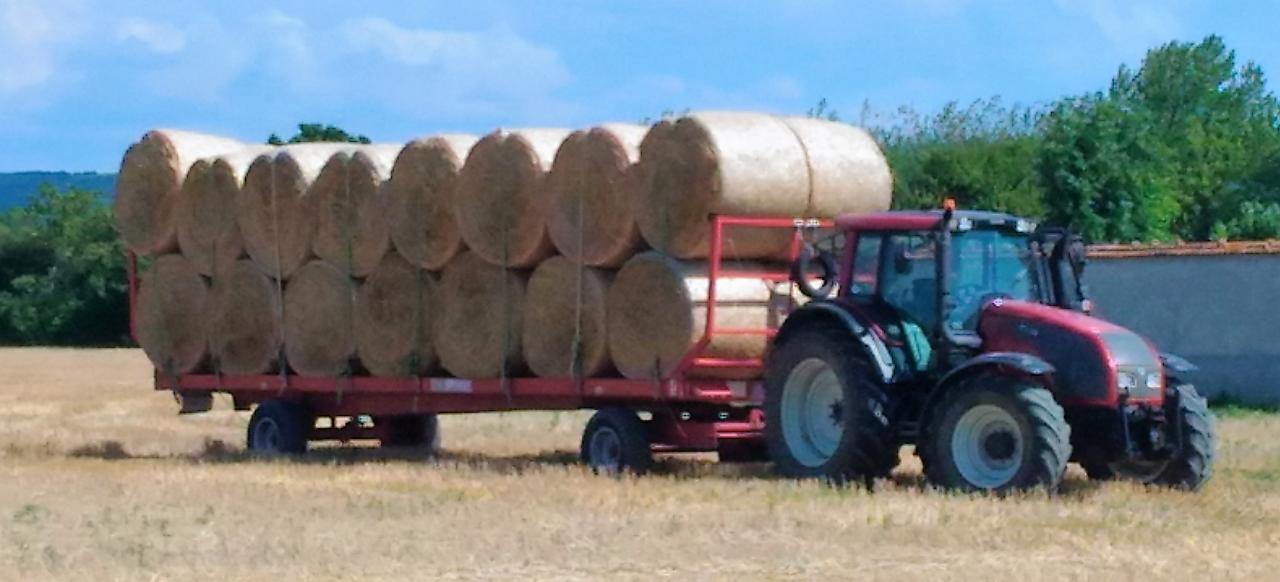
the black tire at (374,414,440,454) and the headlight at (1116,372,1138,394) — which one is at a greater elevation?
the headlight at (1116,372,1138,394)

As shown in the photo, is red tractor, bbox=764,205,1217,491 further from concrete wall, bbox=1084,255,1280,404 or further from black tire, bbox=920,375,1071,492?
concrete wall, bbox=1084,255,1280,404

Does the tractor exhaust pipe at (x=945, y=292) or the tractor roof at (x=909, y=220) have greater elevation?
the tractor roof at (x=909, y=220)

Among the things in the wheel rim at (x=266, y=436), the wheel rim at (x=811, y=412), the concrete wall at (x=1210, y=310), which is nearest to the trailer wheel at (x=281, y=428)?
the wheel rim at (x=266, y=436)

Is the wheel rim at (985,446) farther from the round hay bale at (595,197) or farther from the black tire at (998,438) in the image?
the round hay bale at (595,197)

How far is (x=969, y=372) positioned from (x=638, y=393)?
9.74ft

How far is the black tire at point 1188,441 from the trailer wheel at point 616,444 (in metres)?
3.79

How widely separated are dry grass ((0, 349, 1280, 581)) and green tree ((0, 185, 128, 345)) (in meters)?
44.1

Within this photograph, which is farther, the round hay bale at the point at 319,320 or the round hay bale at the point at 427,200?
the round hay bale at the point at 319,320

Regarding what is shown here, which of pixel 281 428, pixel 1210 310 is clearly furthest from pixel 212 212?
pixel 1210 310

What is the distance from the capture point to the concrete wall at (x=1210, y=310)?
26203 mm

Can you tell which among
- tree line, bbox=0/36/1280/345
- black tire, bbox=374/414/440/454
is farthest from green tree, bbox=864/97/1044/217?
black tire, bbox=374/414/440/454

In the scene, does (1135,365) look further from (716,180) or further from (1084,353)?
(716,180)

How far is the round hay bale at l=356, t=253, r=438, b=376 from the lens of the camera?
56.1 ft

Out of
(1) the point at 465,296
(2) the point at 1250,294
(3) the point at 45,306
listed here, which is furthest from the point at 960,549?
(3) the point at 45,306
